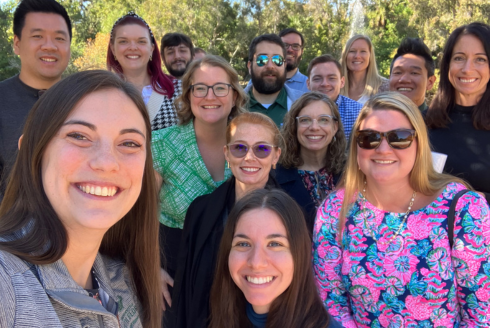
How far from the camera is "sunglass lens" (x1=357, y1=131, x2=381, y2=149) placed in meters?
2.46

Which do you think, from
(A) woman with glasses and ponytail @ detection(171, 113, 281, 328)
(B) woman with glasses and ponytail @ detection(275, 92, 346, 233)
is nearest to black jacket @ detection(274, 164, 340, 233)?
(B) woman with glasses and ponytail @ detection(275, 92, 346, 233)

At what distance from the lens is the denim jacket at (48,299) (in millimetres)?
1175

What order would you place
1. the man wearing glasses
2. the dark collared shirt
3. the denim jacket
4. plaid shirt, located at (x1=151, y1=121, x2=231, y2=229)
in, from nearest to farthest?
the denim jacket < plaid shirt, located at (x1=151, y1=121, x2=231, y2=229) < the dark collared shirt < the man wearing glasses

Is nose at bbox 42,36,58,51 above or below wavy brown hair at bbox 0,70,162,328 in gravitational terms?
above

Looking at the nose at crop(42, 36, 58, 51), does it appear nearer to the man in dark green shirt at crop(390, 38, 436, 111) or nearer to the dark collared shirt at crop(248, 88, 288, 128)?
the dark collared shirt at crop(248, 88, 288, 128)

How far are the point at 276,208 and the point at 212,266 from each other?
74 cm

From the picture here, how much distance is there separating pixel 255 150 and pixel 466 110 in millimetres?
1857

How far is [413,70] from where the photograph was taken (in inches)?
179

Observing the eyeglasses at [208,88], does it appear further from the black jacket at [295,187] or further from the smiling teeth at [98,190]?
the smiling teeth at [98,190]

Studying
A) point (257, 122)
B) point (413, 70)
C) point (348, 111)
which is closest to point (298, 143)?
point (257, 122)

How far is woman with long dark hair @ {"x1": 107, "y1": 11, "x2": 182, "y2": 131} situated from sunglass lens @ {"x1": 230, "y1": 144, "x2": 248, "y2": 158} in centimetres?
144

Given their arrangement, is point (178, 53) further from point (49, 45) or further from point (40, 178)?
point (40, 178)

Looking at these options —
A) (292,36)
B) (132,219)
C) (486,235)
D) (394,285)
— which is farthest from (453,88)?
(292,36)

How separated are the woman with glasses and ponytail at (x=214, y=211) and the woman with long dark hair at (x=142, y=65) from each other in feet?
4.46
